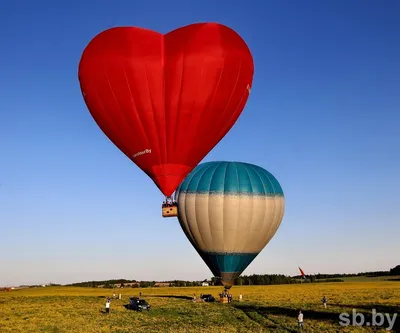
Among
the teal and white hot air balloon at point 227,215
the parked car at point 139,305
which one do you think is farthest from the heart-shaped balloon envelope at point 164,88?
the parked car at point 139,305

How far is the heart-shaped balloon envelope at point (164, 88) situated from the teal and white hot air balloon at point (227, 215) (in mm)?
13324

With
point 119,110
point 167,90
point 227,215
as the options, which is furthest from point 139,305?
point 167,90

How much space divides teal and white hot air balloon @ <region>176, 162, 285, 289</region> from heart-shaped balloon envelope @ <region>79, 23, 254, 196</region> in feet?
43.7

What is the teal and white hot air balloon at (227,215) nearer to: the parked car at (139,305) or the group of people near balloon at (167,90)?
the parked car at (139,305)

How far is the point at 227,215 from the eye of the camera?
141 ft

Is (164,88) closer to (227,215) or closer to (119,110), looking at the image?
(119,110)

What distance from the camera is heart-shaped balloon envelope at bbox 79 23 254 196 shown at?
2834cm

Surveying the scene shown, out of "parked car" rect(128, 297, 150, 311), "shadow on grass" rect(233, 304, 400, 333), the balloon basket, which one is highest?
the balloon basket

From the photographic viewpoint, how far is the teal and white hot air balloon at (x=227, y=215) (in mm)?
42906

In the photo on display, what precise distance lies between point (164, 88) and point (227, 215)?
56.3 feet

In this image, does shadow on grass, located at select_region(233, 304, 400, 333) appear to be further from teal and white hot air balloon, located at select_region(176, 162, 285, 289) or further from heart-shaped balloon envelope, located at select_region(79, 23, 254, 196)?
heart-shaped balloon envelope, located at select_region(79, 23, 254, 196)

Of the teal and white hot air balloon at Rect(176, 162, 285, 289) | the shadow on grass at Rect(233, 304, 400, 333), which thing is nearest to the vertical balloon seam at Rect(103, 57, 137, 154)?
the shadow on grass at Rect(233, 304, 400, 333)

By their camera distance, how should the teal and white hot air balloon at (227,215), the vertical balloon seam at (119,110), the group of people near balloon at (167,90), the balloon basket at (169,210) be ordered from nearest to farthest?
1. the group of people near balloon at (167,90)
2. the vertical balloon seam at (119,110)
3. the balloon basket at (169,210)
4. the teal and white hot air balloon at (227,215)

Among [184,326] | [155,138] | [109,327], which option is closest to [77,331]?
[109,327]
